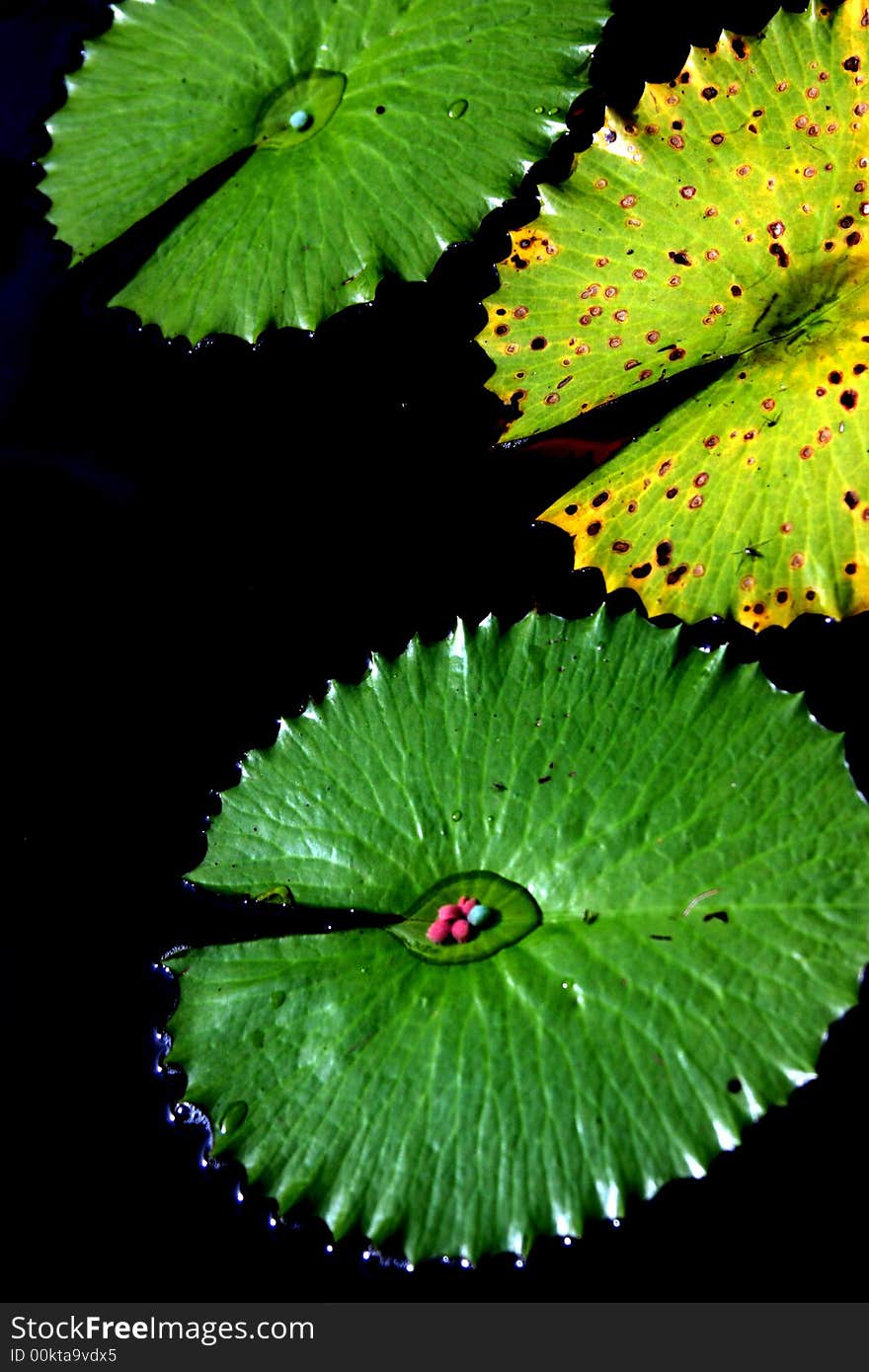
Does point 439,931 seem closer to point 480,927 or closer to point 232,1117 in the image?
point 480,927

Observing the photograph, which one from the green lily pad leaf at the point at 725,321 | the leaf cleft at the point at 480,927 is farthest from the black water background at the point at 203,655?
the leaf cleft at the point at 480,927

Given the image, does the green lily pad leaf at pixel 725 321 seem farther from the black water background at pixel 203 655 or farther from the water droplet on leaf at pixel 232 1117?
the water droplet on leaf at pixel 232 1117

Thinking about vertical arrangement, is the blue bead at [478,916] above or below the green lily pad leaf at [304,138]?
below

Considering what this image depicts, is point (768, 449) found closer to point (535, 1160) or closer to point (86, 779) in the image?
point (535, 1160)

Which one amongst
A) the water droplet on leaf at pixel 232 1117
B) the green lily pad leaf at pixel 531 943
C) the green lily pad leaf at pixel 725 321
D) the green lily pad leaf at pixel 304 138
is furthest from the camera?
the green lily pad leaf at pixel 304 138

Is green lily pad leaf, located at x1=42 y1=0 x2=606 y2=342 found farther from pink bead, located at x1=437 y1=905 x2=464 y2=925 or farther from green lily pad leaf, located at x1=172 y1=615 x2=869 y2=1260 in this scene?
pink bead, located at x1=437 y1=905 x2=464 y2=925
